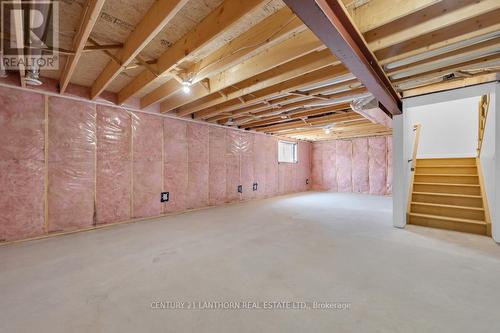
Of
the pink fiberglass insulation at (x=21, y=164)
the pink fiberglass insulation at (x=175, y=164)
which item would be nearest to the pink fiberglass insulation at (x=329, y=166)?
the pink fiberglass insulation at (x=175, y=164)

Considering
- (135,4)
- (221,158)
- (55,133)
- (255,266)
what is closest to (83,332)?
(255,266)

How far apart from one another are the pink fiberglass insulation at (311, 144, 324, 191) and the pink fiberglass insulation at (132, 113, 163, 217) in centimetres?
626

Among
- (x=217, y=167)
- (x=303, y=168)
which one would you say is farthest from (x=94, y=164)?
(x=303, y=168)

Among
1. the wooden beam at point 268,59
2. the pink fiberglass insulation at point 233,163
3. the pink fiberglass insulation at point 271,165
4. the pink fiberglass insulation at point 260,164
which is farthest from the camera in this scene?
the pink fiberglass insulation at point 271,165

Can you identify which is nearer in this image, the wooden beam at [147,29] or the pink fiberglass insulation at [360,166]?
the wooden beam at [147,29]

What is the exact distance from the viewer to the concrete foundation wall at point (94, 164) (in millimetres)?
2840

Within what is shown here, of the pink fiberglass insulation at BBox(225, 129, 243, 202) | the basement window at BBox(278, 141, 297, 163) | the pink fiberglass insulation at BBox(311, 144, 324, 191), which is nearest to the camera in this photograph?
the pink fiberglass insulation at BBox(225, 129, 243, 202)

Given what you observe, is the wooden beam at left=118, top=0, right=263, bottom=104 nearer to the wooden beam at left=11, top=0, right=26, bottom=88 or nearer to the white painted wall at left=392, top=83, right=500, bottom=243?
the wooden beam at left=11, top=0, right=26, bottom=88

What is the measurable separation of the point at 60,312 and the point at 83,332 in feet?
1.09

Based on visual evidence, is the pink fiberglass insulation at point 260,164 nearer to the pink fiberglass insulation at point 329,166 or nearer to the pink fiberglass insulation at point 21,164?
the pink fiberglass insulation at point 329,166

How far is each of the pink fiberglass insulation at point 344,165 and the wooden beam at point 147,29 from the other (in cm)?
742

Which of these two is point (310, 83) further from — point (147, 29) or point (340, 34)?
point (147, 29)

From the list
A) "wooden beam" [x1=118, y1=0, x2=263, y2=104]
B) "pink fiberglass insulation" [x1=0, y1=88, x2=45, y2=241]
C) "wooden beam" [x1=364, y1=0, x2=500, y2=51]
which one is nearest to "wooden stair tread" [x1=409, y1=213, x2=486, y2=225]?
"wooden beam" [x1=364, y1=0, x2=500, y2=51]

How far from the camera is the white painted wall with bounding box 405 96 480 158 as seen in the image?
519 cm
